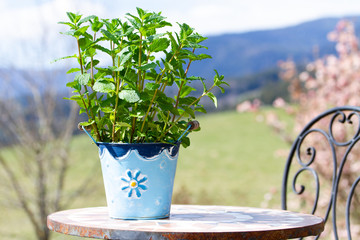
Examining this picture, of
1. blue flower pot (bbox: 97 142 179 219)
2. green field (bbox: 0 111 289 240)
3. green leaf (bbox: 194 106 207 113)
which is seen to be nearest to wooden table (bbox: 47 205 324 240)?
blue flower pot (bbox: 97 142 179 219)

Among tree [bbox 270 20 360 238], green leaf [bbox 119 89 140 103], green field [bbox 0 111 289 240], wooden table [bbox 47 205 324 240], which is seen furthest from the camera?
green field [bbox 0 111 289 240]

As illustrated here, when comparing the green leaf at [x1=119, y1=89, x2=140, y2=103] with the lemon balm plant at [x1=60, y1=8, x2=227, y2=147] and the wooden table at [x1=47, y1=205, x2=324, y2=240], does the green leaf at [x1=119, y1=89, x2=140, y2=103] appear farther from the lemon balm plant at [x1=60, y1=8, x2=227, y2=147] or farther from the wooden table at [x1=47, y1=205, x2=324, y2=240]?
the wooden table at [x1=47, y1=205, x2=324, y2=240]

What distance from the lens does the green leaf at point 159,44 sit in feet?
4.28

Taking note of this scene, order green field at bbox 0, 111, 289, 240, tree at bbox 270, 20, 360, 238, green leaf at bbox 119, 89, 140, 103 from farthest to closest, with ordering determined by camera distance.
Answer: green field at bbox 0, 111, 289, 240
tree at bbox 270, 20, 360, 238
green leaf at bbox 119, 89, 140, 103

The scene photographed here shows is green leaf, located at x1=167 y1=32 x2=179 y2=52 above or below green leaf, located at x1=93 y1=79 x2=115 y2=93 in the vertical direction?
above

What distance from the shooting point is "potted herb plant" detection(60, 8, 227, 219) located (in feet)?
4.27

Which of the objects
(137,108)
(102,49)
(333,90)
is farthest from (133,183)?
(333,90)

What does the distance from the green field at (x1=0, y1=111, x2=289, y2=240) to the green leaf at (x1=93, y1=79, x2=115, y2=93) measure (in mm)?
3680

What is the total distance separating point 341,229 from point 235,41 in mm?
11701

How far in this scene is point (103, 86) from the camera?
1288 millimetres

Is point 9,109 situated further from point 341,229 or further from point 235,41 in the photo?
point 235,41

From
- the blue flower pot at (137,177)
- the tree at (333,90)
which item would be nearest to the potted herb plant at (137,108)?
the blue flower pot at (137,177)

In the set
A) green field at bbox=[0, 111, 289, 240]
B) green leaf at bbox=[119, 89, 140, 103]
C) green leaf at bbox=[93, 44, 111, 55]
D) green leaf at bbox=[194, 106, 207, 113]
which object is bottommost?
green field at bbox=[0, 111, 289, 240]

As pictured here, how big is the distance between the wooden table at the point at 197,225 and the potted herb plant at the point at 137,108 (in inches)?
3.1
